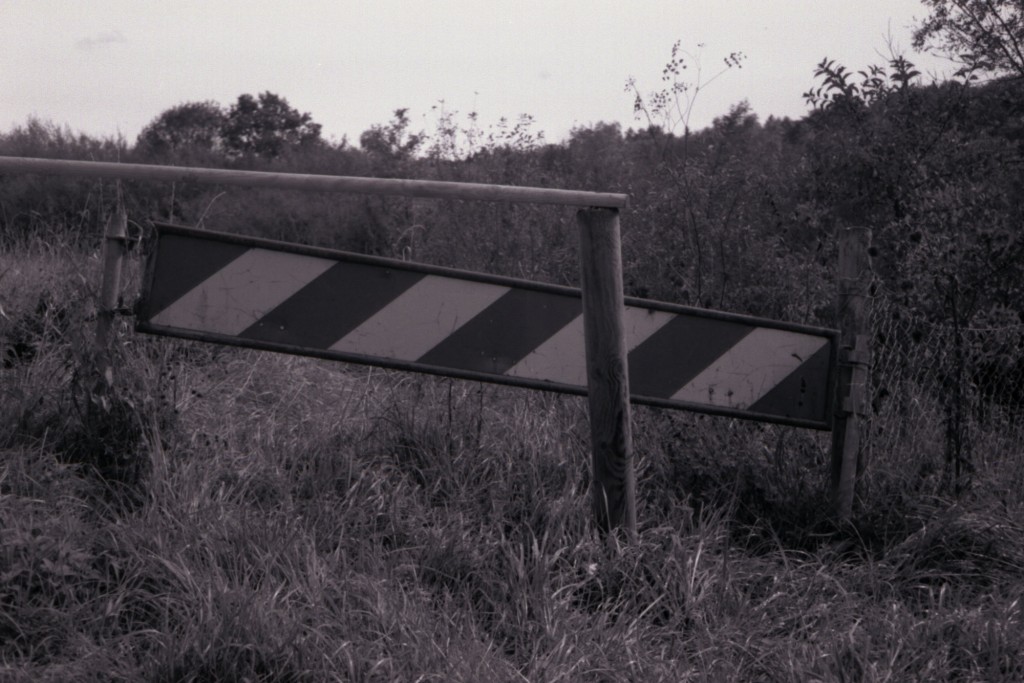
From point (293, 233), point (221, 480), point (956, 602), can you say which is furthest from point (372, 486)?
point (293, 233)

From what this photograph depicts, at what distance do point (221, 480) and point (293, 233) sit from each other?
8011 millimetres

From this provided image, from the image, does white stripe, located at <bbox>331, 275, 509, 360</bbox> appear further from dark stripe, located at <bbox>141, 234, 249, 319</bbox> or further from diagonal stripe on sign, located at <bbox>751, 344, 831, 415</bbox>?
diagonal stripe on sign, located at <bbox>751, 344, 831, 415</bbox>

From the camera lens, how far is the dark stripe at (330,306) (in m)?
2.98

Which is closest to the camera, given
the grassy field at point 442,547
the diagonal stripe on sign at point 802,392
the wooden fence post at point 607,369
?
the grassy field at point 442,547

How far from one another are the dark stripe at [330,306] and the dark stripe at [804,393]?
1171 millimetres

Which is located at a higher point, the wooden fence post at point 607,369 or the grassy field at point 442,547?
the wooden fence post at point 607,369

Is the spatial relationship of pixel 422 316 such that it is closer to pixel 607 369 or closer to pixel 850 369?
pixel 607 369

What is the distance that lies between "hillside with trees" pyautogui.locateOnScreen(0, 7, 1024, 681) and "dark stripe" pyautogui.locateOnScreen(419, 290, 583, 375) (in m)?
0.40

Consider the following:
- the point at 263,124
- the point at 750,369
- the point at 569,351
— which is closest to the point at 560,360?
the point at 569,351

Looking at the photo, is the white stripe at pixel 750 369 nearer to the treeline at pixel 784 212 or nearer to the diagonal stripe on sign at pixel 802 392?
the diagonal stripe on sign at pixel 802 392

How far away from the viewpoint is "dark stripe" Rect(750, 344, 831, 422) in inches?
130

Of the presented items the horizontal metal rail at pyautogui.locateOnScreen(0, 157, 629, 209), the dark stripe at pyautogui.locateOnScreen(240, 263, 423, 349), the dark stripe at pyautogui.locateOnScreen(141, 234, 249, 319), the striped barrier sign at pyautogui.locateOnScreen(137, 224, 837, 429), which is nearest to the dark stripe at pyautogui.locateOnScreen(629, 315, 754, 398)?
the striped barrier sign at pyautogui.locateOnScreen(137, 224, 837, 429)

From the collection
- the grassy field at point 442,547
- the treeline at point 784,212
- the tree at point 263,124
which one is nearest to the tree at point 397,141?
the treeline at point 784,212

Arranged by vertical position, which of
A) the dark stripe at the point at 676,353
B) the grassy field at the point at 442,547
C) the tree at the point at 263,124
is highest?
the tree at the point at 263,124
